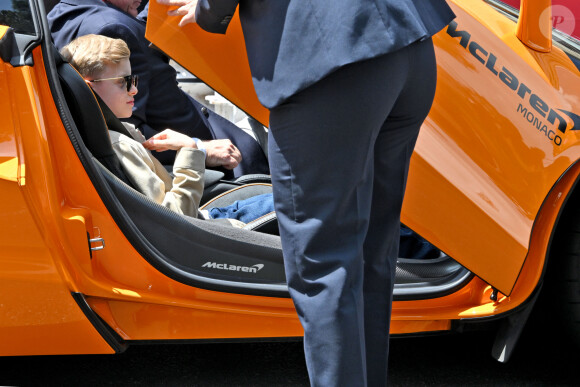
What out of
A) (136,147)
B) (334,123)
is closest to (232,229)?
(136,147)

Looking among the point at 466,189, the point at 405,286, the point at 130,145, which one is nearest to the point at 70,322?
the point at 130,145

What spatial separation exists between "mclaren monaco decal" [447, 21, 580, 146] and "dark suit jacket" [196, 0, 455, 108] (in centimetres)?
55

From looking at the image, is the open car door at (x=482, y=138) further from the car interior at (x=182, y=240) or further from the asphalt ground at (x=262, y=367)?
the asphalt ground at (x=262, y=367)

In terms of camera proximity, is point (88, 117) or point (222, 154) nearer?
point (88, 117)

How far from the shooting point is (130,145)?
6.73 feet

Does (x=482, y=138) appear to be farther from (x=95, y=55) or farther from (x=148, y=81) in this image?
(x=148, y=81)

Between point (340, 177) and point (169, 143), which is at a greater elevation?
point (340, 177)

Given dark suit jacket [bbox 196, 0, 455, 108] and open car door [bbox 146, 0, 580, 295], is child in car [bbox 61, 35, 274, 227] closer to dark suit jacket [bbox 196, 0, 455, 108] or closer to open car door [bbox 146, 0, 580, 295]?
open car door [bbox 146, 0, 580, 295]

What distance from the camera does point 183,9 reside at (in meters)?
1.66

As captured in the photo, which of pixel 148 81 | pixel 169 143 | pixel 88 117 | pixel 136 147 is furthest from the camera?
pixel 148 81

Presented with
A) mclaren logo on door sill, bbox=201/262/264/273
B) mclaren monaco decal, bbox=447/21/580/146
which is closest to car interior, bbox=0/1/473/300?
mclaren logo on door sill, bbox=201/262/264/273

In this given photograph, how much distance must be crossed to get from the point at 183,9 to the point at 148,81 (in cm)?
120

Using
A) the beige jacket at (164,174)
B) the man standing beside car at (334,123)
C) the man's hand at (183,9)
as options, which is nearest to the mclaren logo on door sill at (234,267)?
the beige jacket at (164,174)

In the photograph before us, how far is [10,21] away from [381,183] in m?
0.89
